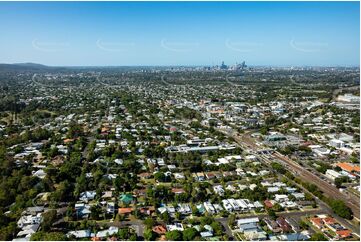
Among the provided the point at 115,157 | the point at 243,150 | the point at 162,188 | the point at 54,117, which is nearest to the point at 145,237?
the point at 162,188

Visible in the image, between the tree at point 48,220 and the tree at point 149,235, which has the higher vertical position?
the tree at point 48,220

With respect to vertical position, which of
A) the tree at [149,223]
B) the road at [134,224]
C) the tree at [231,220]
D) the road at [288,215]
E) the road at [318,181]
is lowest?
the road at [318,181]

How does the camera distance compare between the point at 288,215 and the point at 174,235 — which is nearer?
the point at 174,235

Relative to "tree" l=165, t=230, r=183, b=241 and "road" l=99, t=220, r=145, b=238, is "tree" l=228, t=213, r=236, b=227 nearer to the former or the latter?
"tree" l=165, t=230, r=183, b=241

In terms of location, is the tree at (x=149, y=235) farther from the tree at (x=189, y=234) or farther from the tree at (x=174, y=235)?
the tree at (x=189, y=234)

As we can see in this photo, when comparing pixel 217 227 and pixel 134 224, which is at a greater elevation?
pixel 217 227

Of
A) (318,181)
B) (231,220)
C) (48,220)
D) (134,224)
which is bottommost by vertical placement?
(318,181)

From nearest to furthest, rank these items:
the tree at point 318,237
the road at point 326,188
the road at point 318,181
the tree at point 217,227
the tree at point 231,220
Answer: the tree at point 318,237
the tree at point 217,227
the tree at point 231,220
the road at point 326,188
the road at point 318,181

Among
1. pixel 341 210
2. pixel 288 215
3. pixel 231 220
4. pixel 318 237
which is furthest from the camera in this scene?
pixel 288 215

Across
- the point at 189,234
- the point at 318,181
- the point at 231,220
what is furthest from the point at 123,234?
the point at 318,181

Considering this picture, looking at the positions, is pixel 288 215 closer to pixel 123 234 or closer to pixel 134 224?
pixel 134 224

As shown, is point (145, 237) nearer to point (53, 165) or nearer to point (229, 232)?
point (229, 232)

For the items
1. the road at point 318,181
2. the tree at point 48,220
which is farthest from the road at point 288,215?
the tree at point 48,220
